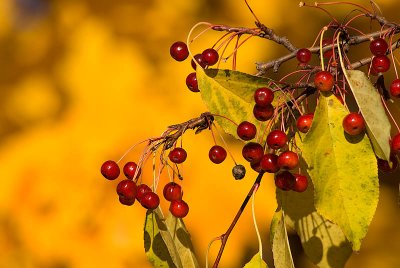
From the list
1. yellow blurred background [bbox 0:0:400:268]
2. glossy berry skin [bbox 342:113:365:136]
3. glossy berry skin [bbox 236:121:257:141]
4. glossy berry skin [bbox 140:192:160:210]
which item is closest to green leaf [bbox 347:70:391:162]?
glossy berry skin [bbox 342:113:365:136]

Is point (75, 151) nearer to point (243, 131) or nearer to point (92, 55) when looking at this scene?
point (92, 55)

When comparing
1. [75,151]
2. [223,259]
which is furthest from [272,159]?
[75,151]

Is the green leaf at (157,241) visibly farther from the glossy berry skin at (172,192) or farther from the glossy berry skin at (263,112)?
the glossy berry skin at (263,112)

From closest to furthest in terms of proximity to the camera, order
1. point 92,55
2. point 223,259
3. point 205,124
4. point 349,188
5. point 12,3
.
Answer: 1. point 349,188
2. point 205,124
3. point 223,259
4. point 92,55
5. point 12,3

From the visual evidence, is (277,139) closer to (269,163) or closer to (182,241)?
(269,163)

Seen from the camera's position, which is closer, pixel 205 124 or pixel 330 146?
pixel 330 146

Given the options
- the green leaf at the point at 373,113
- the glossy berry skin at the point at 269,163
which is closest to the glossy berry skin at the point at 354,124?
the green leaf at the point at 373,113
